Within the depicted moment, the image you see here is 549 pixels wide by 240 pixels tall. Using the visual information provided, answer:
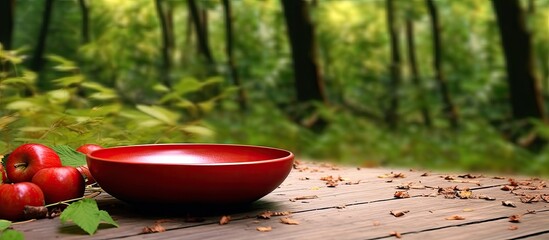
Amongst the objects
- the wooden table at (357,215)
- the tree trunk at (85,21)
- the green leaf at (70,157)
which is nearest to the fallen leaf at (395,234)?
the wooden table at (357,215)

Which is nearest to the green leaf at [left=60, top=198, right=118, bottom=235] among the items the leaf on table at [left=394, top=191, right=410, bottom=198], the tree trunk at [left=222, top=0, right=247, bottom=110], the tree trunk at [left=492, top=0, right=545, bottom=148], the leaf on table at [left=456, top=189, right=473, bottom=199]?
the leaf on table at [left=394, top=191, right=410, bottom=198]

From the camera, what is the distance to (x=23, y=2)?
5047 mm

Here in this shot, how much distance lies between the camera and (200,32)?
555 cm

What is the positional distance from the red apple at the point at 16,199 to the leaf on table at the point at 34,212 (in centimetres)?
1

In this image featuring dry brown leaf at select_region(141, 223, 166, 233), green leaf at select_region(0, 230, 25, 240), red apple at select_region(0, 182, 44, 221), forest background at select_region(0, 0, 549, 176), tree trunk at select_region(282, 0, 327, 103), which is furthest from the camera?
tree trunk at select_region(282, 0, 327, 103)

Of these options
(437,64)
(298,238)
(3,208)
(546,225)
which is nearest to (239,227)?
(298,238)

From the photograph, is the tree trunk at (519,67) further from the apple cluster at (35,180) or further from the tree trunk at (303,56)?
the apple cluster at (35,180)

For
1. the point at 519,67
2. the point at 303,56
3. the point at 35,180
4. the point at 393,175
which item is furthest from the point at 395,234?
the point at 303,56

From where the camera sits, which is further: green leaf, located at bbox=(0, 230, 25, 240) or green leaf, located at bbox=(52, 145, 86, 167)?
green leaf, located at bbox=(52, 145, 86, 167)

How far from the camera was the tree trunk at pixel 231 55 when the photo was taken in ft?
17.6

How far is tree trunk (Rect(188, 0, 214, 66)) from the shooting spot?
549cm

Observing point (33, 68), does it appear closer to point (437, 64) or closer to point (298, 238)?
point (437, 64)

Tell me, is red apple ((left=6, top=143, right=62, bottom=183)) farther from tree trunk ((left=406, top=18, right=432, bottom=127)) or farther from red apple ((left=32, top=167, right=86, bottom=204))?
tree trunk ((left=406, top=18, right=432, bottom=127))

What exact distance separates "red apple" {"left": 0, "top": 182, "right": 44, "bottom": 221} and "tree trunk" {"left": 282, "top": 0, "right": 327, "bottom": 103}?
3662 mm
